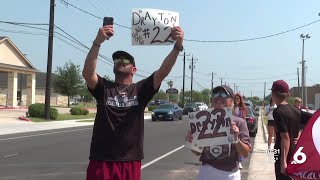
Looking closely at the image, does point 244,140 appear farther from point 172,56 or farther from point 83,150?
point 83,150

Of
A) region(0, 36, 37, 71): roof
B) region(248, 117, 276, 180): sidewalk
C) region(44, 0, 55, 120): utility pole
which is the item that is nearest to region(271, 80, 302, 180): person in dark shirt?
region(248, 117, 276, 180): sidewalk

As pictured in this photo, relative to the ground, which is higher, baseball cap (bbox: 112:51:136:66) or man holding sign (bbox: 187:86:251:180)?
baseball cap (bbox: 112:51:136:66)

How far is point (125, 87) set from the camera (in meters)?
4.55

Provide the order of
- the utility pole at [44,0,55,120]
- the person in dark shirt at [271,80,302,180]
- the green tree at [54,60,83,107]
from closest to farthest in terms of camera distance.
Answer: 1. the person in dark shirt at [271,80,302,180]
2. the utility pole at [44,0,55,120]
3. the green tree at [54,60,83,107]

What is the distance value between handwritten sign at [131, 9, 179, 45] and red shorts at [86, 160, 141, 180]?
3.92 feet

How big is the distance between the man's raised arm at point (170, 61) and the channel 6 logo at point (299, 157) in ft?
4.53

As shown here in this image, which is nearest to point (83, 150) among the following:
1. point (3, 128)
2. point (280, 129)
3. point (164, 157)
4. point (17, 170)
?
point (164, 157)

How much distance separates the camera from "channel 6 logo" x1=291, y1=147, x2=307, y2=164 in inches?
177

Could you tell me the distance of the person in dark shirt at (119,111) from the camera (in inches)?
172

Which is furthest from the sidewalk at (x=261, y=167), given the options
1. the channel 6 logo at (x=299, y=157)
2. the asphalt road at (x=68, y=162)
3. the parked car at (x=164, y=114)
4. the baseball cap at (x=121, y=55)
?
the parked car at (x=164, y=114)

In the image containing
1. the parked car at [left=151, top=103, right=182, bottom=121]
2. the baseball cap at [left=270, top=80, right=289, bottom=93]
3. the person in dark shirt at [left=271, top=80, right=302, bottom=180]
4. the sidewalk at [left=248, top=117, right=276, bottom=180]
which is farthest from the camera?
the parked car at [left=151, top=103, right=182, bottom=121]

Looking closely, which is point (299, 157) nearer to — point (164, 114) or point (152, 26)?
point (152, 26)

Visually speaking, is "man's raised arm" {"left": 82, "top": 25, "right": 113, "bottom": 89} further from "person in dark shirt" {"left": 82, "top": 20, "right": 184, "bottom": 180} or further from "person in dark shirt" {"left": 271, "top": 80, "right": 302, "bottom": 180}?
"person in dark shirt" {"left": 271, "top": 80, "right": 302, "bottom": 180}

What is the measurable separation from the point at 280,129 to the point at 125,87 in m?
1.89
